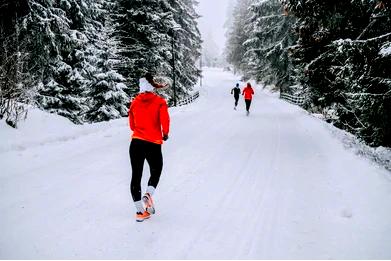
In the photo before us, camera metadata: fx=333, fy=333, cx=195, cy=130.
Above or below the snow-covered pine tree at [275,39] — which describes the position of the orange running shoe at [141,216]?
below

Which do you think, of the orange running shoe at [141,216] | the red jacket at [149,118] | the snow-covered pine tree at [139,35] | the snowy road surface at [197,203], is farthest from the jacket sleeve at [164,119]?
the snow-covered pine tree at [139,35]

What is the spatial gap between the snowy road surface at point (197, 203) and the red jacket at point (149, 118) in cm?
137

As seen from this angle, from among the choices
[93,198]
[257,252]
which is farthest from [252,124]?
[257,252]

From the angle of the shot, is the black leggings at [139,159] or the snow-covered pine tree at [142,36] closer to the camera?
Result: the black leggings at [139,159]

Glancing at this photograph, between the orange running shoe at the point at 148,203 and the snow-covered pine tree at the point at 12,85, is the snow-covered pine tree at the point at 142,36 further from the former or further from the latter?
the orange running shoe at the point at 148,203

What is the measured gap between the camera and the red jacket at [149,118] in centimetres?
534

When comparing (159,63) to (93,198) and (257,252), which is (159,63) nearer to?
(93,198)

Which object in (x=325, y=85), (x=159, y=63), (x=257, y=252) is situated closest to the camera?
(x=257, y=252)

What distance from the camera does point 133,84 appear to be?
24500 mm

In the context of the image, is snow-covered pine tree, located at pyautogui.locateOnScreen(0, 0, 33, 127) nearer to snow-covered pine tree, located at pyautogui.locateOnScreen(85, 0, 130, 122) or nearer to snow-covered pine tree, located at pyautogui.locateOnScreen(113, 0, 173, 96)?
snow-covered pine tree, located at pyautogui.locateOnScreen(85, 0, 130, 122)

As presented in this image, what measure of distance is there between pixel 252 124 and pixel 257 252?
1316 centimetres

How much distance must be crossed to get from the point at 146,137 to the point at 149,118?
311 millimetres

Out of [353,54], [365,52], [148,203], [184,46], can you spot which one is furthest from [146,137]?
[184,46]

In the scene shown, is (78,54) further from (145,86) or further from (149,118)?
(149,118)
